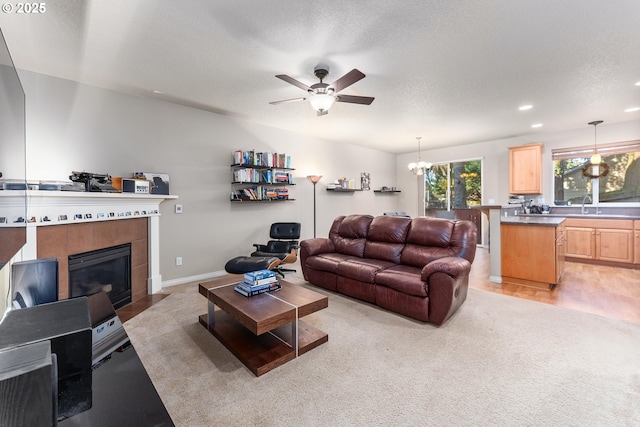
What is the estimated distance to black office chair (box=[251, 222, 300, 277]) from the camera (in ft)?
13.2

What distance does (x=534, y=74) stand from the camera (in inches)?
118

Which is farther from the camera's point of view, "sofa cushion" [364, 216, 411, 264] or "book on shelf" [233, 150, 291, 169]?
"book on shelf" [233, 150, 291, 169]

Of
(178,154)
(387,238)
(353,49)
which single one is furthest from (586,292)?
(178,154)

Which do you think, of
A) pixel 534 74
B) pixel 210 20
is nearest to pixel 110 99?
pixel 210 20

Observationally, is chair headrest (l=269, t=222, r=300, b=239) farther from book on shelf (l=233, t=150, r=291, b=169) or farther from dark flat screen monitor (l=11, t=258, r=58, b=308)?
dark flat screen monitor (l=11, t=258, r=58, b=308)

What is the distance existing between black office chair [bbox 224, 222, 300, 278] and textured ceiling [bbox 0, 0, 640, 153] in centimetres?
195

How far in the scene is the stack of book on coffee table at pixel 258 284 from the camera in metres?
2.34

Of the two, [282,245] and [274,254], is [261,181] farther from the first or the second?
[274,254]

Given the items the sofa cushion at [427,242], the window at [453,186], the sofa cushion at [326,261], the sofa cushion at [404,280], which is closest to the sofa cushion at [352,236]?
the sofa cushion at [326,261]

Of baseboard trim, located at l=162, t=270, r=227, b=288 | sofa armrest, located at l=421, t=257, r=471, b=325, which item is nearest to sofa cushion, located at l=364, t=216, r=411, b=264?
sofa armrest, located at l=421, t=257, r=471, b=325

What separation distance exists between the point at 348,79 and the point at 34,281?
2.61 meters

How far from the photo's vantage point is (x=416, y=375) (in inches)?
73.5

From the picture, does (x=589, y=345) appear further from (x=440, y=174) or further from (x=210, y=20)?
(x=440, y=174)

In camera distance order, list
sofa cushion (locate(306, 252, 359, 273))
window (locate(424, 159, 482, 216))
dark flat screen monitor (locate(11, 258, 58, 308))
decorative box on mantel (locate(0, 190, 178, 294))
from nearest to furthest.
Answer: dark flat screen monitor (locate(11, 258, 58, 308)) < decorative box on mantel (locate(0, 190, 178, 294)) < sofa cushion (locate(306, 252, 359, 273)) < window (locate(424, 159, 482, 216))
